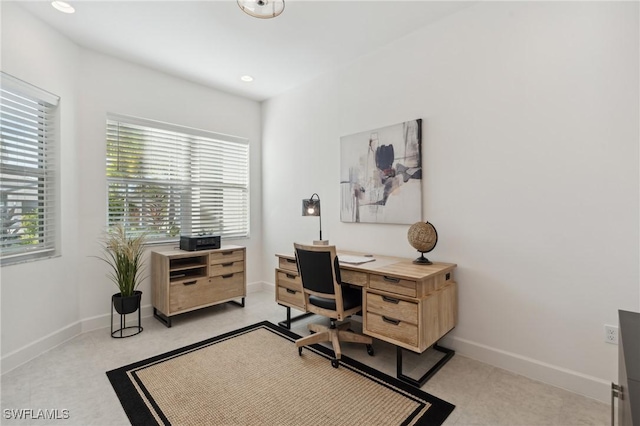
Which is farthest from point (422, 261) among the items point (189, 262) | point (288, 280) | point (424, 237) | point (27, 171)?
point (27, 171)

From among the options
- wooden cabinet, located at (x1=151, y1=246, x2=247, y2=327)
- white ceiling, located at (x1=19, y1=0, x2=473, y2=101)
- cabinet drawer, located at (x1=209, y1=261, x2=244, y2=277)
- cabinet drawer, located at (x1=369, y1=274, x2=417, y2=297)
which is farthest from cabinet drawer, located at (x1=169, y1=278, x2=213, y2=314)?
white ceiling, located at (x1=19, y1=0, x2=473, y2=101)

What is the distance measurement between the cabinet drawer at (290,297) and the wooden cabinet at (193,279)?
2.54 ft

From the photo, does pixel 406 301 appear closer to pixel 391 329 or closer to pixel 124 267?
pixel 391 329

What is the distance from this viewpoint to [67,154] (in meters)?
2.84

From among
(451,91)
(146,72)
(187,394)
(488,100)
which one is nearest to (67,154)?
(146,72)

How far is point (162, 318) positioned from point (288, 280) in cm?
149

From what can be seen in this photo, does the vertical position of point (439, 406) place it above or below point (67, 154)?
below

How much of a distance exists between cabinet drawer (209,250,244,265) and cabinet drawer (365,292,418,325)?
1912 mm

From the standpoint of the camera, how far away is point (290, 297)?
300cm

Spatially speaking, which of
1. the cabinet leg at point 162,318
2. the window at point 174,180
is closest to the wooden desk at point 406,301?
the cabinet leg at point 162,318

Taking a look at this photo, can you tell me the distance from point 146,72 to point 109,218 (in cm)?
169

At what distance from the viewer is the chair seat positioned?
95.2 inches

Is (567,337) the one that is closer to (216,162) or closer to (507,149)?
(507,149)

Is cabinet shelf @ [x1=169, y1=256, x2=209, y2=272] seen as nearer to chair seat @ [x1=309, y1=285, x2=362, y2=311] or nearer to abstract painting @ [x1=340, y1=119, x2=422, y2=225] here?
chair seat @ [x1=309, y1=285, x2=362, y2=311]
